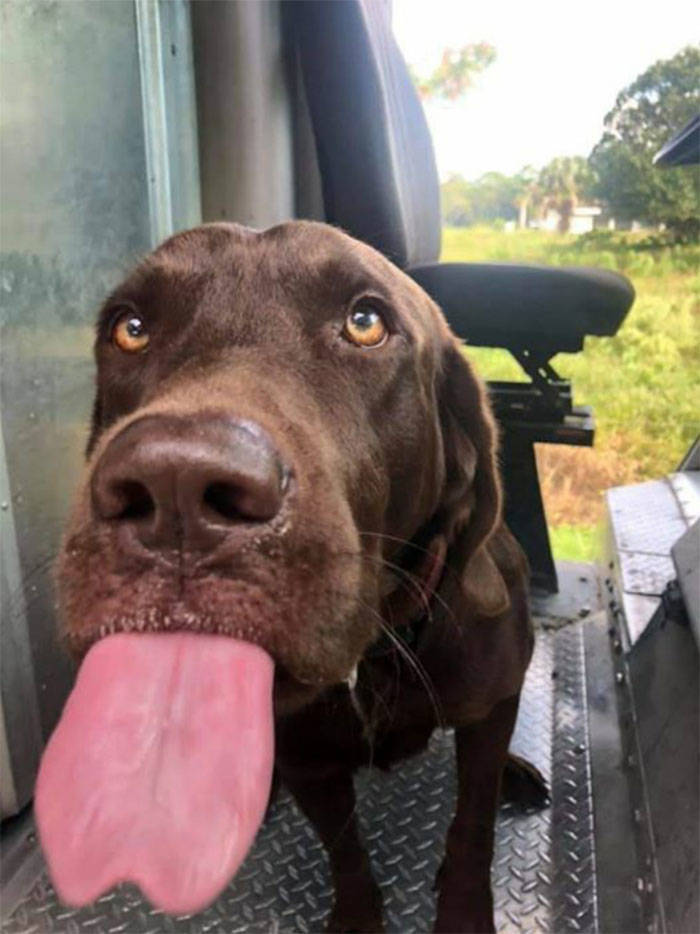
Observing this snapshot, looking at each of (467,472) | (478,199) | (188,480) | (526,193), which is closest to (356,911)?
(467,472)

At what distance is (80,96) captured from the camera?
6.14 feet

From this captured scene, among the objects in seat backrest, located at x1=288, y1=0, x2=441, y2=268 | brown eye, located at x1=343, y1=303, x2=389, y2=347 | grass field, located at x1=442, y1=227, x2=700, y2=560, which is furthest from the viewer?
grass field, located at x1=442, y1=227, x2=700, y2=560

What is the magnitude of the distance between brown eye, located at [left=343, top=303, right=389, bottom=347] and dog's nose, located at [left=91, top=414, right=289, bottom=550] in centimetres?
45

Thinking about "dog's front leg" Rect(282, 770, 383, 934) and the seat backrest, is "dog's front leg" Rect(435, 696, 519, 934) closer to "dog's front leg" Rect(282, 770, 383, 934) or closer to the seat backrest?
"dog's front leg" Rect(282, 770, 383, 934)

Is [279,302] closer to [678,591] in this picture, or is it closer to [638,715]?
[678,591]

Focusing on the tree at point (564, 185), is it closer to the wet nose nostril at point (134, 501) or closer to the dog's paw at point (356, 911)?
the dog's paw at point (356, 911)

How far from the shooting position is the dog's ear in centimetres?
150

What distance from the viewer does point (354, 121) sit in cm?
217

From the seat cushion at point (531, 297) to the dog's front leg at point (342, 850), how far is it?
137cm

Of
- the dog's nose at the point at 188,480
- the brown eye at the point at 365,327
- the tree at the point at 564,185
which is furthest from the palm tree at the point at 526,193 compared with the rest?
the dog's nose at the point at 188,480

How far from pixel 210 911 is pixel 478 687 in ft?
2.31

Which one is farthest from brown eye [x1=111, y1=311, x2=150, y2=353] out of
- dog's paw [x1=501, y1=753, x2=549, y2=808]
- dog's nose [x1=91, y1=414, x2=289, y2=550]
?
dog's paw [x1=501, y1=753, x2=549, y2=808]

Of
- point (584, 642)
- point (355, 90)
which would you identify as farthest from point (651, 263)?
point (584, 642)

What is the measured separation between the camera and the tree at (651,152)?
6.68ft
